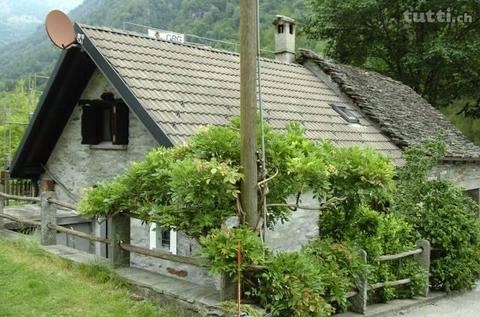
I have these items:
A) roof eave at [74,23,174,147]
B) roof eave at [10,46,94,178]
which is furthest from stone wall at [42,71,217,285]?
roof eave at [74,23,174,147]

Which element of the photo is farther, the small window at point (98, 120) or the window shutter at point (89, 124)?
the window shutter at point (89, 124)

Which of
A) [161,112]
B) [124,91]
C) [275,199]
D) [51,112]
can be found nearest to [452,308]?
[275,199]

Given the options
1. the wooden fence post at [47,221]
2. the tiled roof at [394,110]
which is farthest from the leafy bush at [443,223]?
the wooden fence post at [47,221]

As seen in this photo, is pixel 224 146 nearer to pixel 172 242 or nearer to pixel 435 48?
pixel 172 242

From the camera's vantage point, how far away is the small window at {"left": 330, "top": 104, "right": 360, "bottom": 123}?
13.9 m

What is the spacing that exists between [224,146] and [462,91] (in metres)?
20.7

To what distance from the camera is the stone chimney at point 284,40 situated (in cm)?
1678

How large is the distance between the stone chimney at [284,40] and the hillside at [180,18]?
1222 centimetres

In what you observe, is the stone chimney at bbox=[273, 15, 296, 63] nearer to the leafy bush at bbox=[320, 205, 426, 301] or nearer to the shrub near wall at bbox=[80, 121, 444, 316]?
the leafy bush at bbox=[320, 205, 426, 301]

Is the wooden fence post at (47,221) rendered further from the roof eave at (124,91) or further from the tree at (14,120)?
the tree at (14,120)

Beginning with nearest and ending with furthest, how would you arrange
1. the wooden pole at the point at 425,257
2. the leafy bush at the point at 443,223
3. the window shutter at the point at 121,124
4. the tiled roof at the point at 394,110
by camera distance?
the wooden pole at the point at 425,257 → the leafy bush at the point at 443,223 → the window shutter at the point at 121,124 → the tiled roof at the point at 394,110

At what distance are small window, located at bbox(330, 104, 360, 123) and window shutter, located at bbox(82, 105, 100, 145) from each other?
6390 mm

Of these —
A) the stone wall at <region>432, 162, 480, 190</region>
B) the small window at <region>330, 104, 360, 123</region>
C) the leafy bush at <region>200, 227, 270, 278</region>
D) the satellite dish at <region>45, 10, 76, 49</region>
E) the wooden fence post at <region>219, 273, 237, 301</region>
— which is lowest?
the wooden fence post at <region>219, 273, 237, 301</region>

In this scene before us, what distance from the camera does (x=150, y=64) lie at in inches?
407
